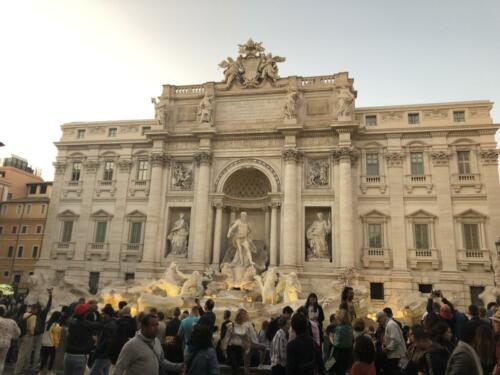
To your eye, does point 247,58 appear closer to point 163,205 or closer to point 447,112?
point 163,205

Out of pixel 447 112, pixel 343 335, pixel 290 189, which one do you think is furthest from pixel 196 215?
pixel 343 335

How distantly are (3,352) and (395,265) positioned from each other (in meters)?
21.6

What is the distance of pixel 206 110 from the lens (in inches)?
1141

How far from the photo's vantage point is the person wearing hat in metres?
7.71

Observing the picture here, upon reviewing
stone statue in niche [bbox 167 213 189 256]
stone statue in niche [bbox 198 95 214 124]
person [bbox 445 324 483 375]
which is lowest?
person [bbox 445 324 483 375]

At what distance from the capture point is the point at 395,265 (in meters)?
24.8

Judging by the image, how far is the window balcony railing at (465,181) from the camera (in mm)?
25083

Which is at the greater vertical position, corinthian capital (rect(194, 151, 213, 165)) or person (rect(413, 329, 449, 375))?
corinthian capital (rect(194, 151, 213, 165))

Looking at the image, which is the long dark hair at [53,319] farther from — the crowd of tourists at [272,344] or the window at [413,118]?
the window at [413,118]

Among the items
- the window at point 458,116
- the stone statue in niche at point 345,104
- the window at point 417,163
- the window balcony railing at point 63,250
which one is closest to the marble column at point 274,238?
the stone statue in niche at point 345,104

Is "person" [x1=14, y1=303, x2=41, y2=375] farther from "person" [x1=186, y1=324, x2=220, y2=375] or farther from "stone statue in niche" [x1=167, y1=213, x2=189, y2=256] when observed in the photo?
"stone statue in niche" [x1=167, y1=213, x2=189, y2=256]

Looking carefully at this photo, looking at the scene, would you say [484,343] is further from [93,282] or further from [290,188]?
[93,282]

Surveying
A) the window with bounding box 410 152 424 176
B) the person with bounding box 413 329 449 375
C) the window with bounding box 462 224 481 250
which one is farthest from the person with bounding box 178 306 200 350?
the window with bounding box 410 152 424 176

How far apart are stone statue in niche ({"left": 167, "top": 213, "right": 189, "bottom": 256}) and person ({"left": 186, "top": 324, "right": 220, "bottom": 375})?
2236cm
